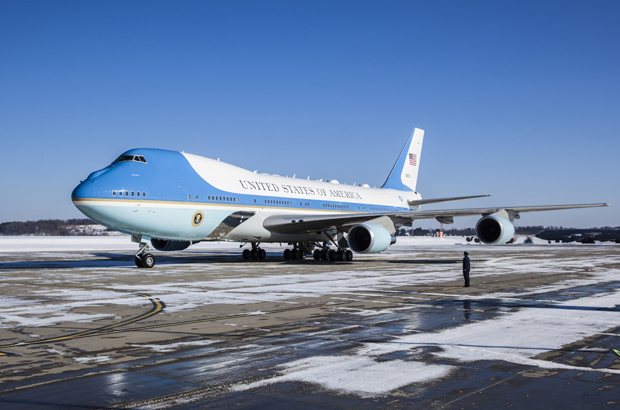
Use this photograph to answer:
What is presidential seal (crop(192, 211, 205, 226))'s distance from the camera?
2375 centimetres

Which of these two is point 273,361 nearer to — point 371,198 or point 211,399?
point 211,399

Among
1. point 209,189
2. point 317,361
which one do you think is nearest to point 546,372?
point 317,361

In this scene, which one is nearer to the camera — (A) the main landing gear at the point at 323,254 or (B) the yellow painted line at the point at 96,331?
(B) the yellow painted line at the point at 96,331

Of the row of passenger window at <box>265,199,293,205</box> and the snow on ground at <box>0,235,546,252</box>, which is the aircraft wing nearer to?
the row of passenger window at <box>265,199,293,205</box>

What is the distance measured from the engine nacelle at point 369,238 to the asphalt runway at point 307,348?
10016 mm

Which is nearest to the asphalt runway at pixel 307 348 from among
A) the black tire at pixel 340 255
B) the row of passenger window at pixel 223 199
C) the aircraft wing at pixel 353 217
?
the row of passenger window at pixel 223 199

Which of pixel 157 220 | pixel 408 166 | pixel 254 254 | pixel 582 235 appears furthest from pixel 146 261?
pixel 582 235

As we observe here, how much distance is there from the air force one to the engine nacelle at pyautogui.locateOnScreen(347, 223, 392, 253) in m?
0.05

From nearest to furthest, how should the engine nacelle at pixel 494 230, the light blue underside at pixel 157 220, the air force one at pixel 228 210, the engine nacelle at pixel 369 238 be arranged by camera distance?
the light blue underside at pixel 157 220 → the air force one at pixel 228 210 → the engine nacelle at pixel 369 238 → the engine nacelle at pixel 494 230

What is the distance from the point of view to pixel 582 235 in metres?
90.0

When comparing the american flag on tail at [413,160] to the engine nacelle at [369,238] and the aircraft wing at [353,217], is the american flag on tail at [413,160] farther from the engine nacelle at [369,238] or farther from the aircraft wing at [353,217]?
the engine nacelle at [369,238]

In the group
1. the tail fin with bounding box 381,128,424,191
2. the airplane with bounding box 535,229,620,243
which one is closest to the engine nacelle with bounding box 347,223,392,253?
the tail fin with bounding box 381,128,424,191

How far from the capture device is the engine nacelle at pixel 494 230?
25297 millimetres

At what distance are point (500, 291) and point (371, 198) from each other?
2188 cm
